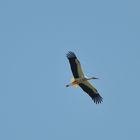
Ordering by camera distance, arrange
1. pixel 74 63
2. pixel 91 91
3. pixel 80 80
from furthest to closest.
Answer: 1. pixel 91 91
2. pixel 80 80
3. pixel 74 63

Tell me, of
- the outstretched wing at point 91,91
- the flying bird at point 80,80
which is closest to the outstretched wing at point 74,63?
the flying bird at point 80,80

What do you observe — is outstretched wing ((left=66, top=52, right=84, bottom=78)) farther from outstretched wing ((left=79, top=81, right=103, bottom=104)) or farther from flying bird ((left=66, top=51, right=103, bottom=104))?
outstretched wing ((left=79, top=81, right=103, bottom=104))

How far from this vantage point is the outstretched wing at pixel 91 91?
176ft

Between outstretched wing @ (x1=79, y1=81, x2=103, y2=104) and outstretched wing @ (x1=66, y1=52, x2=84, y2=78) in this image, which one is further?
outstretched wing @ (x1=79, y1=81, x2=103, y2=104)

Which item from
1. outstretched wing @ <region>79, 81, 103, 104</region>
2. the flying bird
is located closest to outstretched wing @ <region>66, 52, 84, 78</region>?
the flying bird

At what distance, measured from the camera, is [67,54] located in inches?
2051

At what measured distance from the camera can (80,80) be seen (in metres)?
52.9

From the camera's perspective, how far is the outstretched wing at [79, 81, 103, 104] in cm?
5359

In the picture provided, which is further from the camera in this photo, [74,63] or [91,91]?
[91,91]

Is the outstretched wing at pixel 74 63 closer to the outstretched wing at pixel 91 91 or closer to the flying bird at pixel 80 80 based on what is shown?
the flying bird at pixel 80 80

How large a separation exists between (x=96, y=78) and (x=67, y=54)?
4.20 meters

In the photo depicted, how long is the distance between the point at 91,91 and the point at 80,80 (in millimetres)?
1595

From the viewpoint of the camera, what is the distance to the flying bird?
51938mm

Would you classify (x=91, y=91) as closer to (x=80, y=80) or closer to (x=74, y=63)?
(x=80, y=80)
